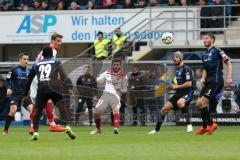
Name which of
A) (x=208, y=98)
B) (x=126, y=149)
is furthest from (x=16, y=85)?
(x=126, y=149)

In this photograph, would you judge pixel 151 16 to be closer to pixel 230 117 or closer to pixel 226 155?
pixel 230 117

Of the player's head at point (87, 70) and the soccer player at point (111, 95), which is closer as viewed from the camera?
the soccer player at point (111, 95)

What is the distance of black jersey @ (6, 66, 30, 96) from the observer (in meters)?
22.8

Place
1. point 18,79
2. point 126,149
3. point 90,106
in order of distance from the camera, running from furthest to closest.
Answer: point 90,106
point 18,79
point 126,149

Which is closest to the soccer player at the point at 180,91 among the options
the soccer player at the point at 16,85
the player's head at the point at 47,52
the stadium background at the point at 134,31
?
the soccer player at the point at 16,85

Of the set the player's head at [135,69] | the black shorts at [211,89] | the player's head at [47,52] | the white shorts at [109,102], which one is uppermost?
the player's head at [47,52]

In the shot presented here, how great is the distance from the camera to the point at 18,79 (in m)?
22.9

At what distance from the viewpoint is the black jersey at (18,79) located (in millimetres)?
22844

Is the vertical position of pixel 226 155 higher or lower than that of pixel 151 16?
lower

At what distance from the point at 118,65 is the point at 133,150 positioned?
749cm

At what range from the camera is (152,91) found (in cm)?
2877

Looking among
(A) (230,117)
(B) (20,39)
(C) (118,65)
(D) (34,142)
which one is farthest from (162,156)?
(B) (20,39)

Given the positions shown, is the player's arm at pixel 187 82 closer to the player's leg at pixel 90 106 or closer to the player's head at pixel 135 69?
the player's leg at pixel 90 106

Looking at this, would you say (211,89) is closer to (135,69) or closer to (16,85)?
(16,85)
